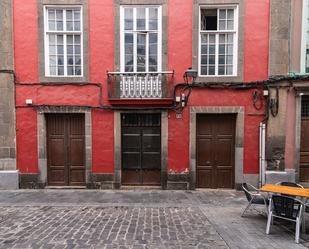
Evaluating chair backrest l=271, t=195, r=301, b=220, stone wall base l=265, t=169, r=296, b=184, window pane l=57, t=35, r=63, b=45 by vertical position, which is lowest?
stone wall base l=265, t=169, r=296, b=184

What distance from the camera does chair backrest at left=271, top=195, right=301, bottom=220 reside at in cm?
481

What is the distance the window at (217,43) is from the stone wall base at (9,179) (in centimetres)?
751

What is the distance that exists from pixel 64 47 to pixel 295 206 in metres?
8.44

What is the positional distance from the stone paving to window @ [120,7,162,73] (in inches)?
178

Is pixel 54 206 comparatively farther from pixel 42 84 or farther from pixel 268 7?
pixel 268 7

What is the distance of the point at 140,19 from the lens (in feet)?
27.6

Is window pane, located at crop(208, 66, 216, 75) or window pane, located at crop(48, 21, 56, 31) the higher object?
window pane, located at crop(48, 21, 56, 31)

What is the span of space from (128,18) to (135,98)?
9.43ft

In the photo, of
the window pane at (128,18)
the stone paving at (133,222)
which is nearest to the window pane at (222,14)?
the window pane at (128,18)

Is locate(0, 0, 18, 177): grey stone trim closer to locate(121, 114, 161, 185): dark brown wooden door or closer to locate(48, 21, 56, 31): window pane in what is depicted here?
locate(48, 21, 56, 31): window pane

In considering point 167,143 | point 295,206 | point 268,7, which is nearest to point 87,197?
point 167,143

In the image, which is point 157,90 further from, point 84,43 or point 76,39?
point 76,39

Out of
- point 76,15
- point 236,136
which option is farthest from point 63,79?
point 236,136

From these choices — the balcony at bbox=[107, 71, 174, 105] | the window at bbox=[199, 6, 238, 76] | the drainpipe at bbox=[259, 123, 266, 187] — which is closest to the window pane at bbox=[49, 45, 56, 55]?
the balcony at bbox=[107, 71, 174, 105]
